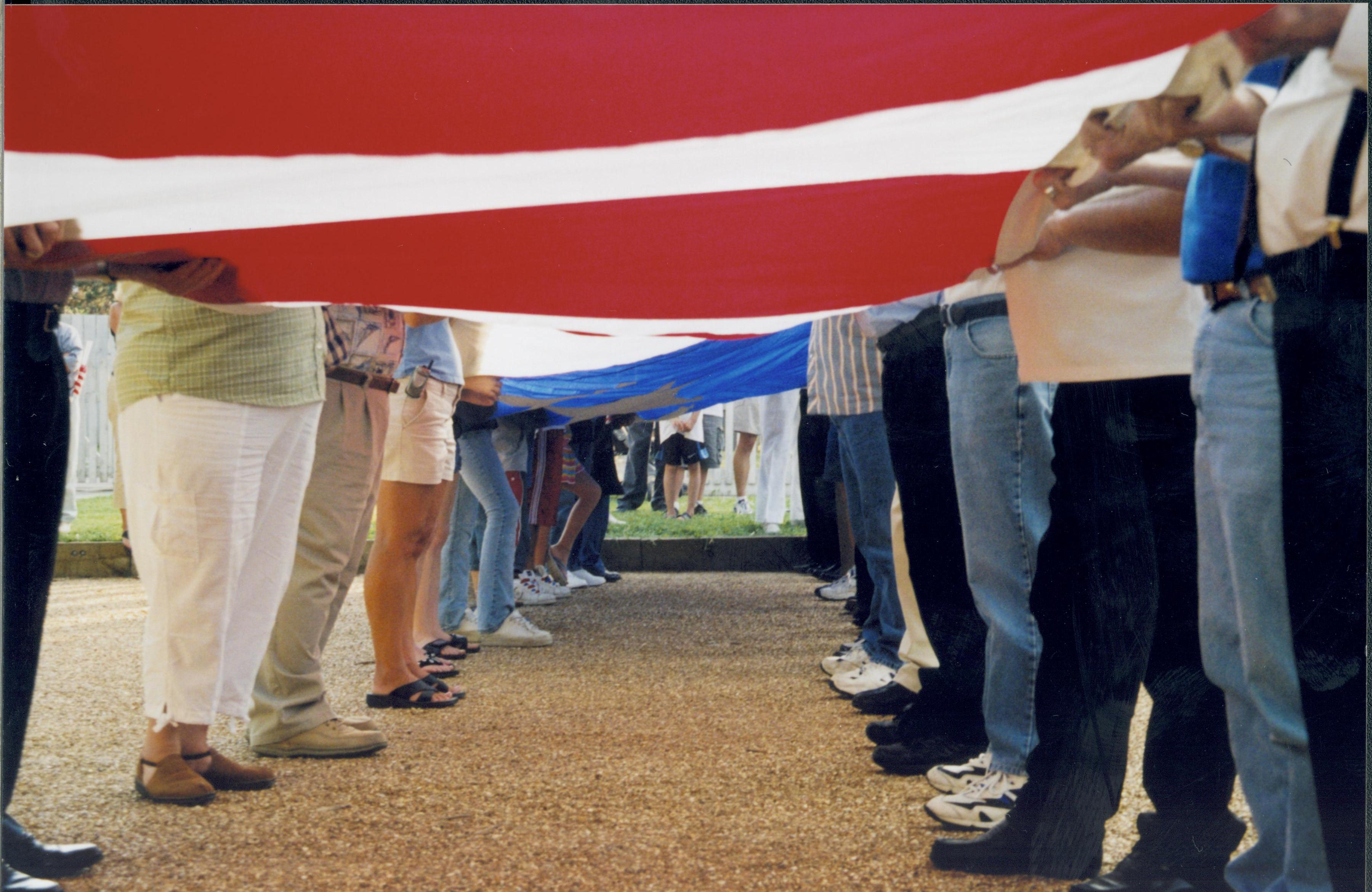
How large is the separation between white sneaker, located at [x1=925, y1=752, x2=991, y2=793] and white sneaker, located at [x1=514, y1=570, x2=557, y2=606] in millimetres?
3482

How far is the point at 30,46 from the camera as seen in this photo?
1.49m

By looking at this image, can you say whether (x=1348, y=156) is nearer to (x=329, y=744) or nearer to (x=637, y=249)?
(x=637, y=249)

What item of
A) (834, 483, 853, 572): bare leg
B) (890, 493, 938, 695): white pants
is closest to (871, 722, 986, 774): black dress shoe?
(890, 493, 938, 695): white pants

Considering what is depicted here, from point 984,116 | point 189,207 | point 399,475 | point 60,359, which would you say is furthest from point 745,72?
point 399,475

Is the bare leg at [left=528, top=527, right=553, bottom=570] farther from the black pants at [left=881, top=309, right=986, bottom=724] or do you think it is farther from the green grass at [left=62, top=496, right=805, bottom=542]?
the black pants at [left=881, top=309, right=986, bottom=724]

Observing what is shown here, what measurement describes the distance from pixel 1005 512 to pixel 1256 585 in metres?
0.65

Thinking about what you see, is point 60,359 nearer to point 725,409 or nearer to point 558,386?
point 558,386

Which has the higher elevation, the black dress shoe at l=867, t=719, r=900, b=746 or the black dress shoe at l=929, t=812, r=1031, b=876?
the black dress shoe at l=929, t=812, r=1031, b=876

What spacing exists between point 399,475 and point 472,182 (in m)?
1.52

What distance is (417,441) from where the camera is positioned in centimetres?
309

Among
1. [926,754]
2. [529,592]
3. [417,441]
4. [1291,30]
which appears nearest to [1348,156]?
[1291,30]

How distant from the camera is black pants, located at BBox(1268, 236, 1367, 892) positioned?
1.22 metres

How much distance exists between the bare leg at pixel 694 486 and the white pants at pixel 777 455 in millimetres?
965

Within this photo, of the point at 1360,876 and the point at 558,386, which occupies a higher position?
the point at 558,386
